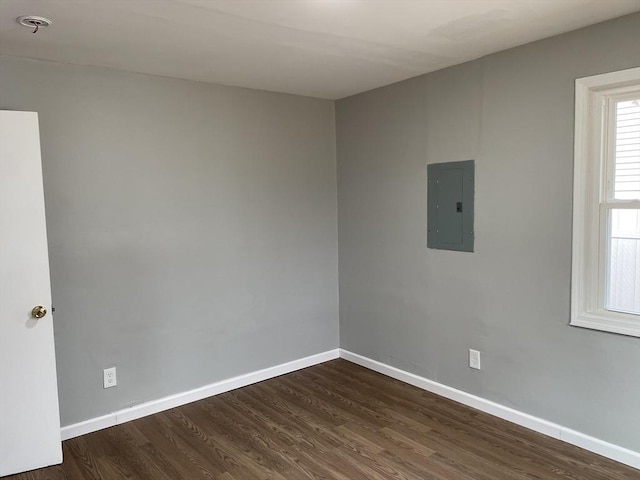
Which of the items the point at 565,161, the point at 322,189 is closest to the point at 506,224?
the point at 565,161

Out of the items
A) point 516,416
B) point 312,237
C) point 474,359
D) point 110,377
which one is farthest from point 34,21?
point 516,416

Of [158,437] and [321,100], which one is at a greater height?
[321,100]

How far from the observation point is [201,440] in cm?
287

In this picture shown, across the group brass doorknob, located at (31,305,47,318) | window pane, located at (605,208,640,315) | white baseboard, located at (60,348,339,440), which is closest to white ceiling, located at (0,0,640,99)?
window pane, located at (605,208,640,315)

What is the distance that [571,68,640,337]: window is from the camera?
97.0 inches

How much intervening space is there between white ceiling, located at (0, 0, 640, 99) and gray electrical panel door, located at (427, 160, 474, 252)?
2.32 feet

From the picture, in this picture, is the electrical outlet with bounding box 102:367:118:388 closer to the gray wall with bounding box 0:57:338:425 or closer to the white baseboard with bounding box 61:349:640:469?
the gray wall with bounding box 0:57:338:425

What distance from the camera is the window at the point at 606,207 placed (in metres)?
2.46

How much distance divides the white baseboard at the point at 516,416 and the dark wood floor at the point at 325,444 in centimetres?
5

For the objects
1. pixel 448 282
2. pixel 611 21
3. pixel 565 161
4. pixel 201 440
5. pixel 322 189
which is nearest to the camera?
pixel 611 21

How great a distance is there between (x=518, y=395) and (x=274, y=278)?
1.96 metres

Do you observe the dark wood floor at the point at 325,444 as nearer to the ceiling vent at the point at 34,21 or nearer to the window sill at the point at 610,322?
the window sill at the point at 610,322

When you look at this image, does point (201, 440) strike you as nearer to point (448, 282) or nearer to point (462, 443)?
point (462, 443)

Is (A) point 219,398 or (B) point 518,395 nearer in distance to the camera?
(B) point 518,395
